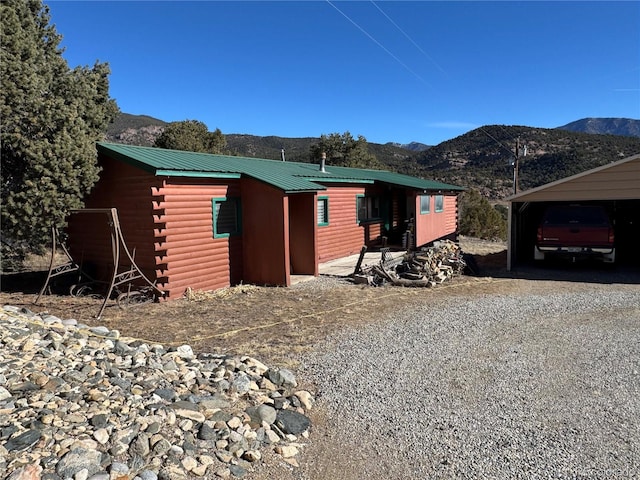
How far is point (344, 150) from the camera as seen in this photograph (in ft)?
119

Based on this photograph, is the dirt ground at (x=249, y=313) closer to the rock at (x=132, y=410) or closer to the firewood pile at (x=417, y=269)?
the firewood pile at (x=417, y=269)

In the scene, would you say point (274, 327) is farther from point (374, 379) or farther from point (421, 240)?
point (421, 240)

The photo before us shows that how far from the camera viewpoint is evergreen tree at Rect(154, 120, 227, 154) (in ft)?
93.5

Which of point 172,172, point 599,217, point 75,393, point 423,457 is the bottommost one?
point 423,457

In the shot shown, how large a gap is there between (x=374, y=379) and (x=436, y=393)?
710mm

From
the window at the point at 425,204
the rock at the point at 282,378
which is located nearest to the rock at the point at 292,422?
the rock at the point at 282,378

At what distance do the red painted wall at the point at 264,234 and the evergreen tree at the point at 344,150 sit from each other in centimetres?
2537

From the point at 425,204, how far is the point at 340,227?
386cm

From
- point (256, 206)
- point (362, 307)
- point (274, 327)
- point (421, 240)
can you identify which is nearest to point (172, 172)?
point (256, 206)

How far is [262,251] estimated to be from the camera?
10.7 metres

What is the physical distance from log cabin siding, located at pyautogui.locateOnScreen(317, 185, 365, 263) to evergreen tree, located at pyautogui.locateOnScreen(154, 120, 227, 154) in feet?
52.4

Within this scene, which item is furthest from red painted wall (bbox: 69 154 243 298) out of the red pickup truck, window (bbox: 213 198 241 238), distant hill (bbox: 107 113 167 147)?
distant hill (bbox: 107 113 167 147)


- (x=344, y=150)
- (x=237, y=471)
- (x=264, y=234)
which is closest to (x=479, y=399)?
(x=237, y=471)

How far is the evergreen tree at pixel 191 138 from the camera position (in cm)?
2848
